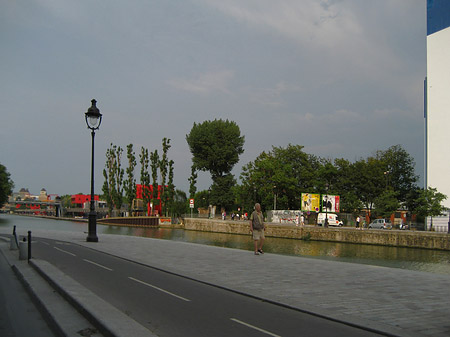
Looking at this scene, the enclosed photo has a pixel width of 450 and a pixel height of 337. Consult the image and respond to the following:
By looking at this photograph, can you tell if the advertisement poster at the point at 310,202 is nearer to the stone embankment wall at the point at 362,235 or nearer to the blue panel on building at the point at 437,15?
the stone embankment wall at the point at 362,235

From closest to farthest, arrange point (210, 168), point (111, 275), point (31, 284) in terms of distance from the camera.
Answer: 1. point (31, 284)
2. point (111, 275)
3. point (210, 168)

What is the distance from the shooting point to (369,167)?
71.3 m

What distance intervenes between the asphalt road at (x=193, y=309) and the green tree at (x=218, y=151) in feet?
218

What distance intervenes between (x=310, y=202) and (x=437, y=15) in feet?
94.6

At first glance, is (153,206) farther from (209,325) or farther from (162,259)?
(209,325)

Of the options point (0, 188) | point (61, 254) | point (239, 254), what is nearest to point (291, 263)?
point (239, 254)

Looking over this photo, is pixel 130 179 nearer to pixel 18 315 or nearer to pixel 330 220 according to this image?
pixel 330 220

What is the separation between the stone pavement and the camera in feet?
21.7

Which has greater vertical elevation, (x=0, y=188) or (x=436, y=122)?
(x=436, y=122)

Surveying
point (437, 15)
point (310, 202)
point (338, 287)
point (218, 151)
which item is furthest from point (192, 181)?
point (338, 287)

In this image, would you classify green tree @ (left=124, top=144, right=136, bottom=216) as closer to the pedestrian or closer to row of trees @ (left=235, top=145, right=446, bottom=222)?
row of trees @ (left=235, top=145, right=446, bottom=222)

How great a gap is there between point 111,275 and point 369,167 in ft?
219

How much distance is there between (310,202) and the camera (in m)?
57.8

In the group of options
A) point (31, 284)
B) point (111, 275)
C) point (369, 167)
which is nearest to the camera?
point (31, 284)
